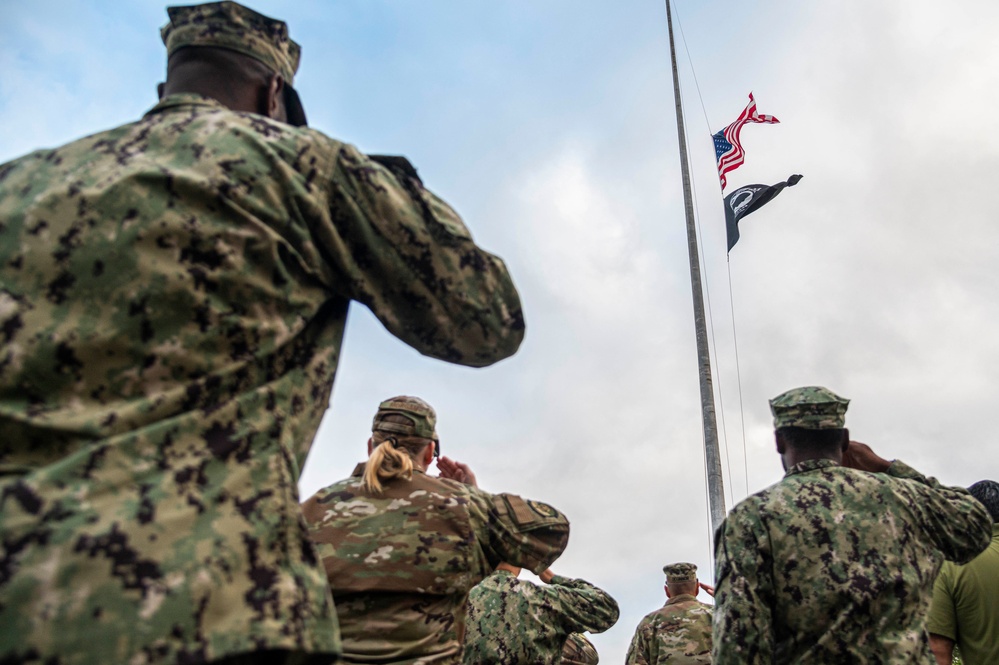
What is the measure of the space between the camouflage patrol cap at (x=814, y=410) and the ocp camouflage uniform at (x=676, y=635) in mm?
3990

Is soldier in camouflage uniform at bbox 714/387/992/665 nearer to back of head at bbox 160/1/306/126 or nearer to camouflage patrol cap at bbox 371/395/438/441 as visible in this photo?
camouflage patrol cap at bbox 371/395/438/441

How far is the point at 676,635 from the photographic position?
7598 mm

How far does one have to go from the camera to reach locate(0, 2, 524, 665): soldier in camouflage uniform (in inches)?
49.7

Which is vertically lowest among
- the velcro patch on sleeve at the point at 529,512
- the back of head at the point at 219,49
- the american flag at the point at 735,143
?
the velcro patch on sleeve at the point at 529,512

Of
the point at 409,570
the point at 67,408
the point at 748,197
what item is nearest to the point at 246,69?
the point at 67,408

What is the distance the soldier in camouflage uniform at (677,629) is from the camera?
7.48m

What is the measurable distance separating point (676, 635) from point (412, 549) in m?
5.08

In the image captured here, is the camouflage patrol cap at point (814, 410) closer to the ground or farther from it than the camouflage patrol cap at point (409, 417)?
farther from it

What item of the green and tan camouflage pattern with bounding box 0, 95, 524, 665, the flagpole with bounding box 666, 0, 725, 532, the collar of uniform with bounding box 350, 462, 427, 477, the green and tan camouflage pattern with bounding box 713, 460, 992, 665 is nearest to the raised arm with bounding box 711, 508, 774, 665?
the green and tan camouflage pattern with bounding box 713, 460, 992, 665

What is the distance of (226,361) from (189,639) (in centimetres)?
49

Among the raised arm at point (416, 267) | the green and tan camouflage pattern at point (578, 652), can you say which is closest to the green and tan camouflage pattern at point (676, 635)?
the green and tan camouflage pattern at point (578, 652)

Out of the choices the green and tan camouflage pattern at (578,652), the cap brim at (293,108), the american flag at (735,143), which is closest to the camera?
the cap brim at (293,108)

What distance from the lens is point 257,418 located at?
154 cm

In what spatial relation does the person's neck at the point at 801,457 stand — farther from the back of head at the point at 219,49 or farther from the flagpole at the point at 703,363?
the flagpole at the point at 703,363
